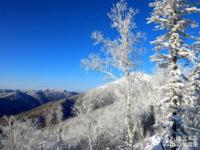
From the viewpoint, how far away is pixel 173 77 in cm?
1877

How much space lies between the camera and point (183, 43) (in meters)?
19.4

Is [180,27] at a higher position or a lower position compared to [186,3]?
lower

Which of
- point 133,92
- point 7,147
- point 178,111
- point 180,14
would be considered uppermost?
point 180,14

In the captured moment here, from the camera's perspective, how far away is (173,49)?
19.2m

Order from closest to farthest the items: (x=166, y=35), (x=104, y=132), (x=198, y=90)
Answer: (x=166, y=35) → (x=198, y=90) → (x=104, y=132)

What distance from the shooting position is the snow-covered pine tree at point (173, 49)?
18.5 metres

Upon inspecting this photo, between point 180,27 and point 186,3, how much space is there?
68.8 inches

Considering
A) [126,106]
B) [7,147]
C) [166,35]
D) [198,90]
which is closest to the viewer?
[166,35]

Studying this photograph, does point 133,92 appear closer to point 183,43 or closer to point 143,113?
point 183,43

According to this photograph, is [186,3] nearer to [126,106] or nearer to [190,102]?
[190,102]

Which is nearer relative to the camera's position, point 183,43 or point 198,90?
point 183,43

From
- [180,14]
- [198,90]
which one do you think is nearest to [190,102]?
[180,14]

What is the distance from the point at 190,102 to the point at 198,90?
1338 centimetres

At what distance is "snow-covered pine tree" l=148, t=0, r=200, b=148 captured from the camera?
1853 centimetres
